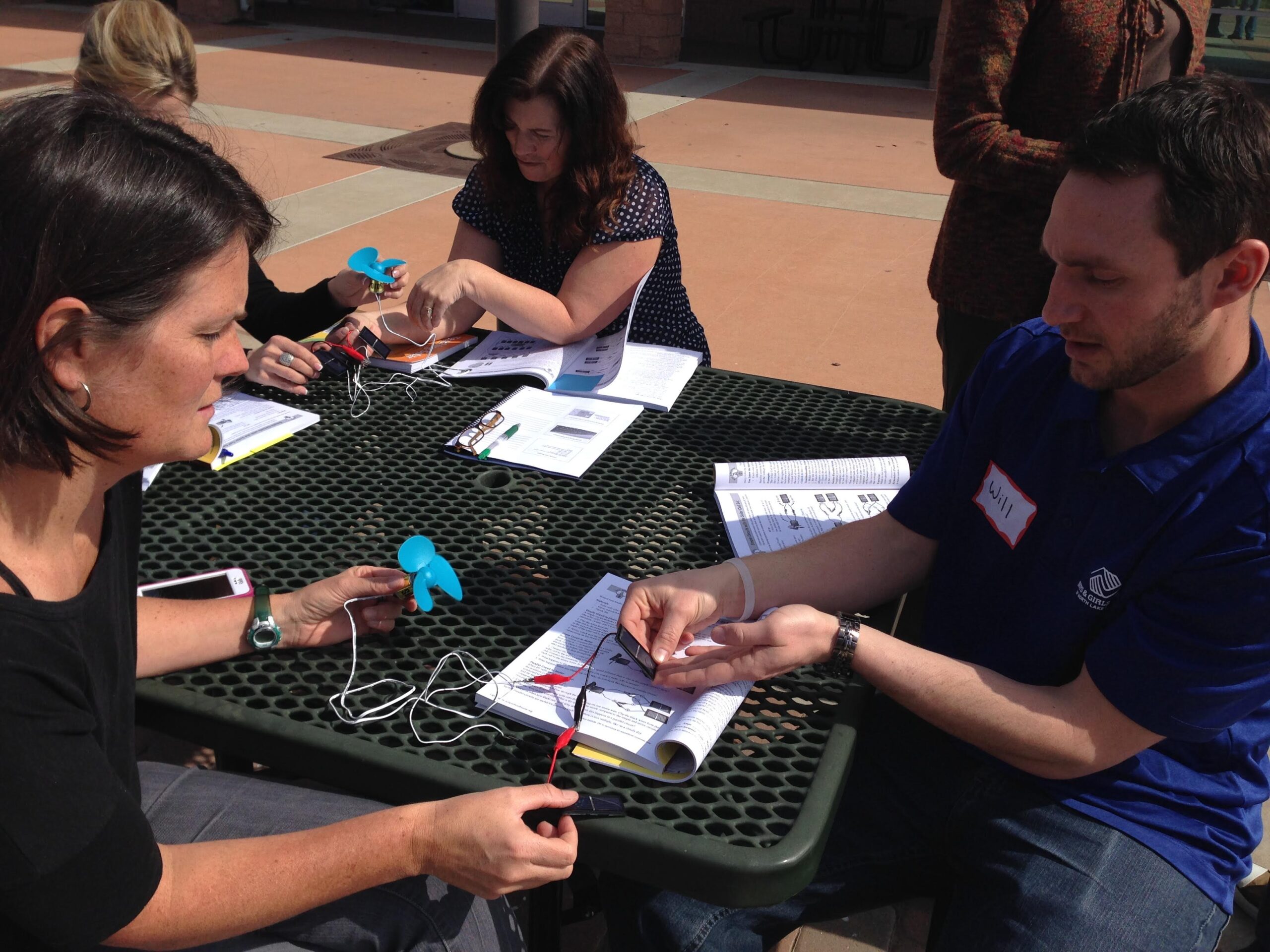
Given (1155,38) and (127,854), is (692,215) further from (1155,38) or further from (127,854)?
(127,854)

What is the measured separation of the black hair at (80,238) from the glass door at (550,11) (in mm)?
14949

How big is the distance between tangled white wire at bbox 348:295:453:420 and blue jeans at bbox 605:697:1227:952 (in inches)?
47.0

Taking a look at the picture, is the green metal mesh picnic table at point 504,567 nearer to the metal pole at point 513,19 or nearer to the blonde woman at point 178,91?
the blonde woman at point 178,91

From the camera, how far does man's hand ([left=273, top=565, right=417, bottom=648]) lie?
1.62 m

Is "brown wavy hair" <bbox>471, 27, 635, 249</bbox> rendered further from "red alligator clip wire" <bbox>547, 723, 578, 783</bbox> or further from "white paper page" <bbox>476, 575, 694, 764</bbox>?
"red alligator clip wire" <bbox>547, 723, 578, 783</bbox>

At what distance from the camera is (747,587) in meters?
1.78

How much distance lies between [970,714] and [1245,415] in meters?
0.57

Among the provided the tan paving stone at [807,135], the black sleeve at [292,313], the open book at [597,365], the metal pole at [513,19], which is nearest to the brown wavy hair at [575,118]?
the open book at [597,365]

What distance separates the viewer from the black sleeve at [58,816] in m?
1.12

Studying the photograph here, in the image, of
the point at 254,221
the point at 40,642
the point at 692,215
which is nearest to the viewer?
the point at 40,642

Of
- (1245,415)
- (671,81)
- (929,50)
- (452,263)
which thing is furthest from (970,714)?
(929,50)

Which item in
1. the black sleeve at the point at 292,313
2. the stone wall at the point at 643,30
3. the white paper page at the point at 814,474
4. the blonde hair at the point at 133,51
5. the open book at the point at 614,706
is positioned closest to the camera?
the open book at the point at 614,706

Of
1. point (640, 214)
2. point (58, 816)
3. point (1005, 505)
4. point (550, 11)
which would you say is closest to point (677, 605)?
point (1005, 505)

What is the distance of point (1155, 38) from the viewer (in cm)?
255
